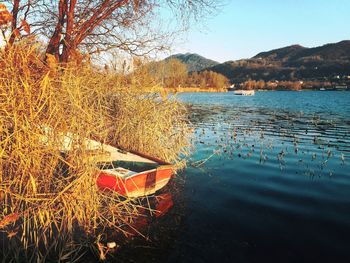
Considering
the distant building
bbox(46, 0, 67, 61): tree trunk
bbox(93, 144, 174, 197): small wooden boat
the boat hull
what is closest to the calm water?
the boat hull

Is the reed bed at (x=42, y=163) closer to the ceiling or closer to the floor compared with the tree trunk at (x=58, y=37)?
closer to the floor

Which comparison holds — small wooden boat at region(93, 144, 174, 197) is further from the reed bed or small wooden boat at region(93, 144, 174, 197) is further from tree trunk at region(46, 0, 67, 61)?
tree trunk at region(46, 0, 67, 61)

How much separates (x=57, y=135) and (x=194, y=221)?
3966 millimetres

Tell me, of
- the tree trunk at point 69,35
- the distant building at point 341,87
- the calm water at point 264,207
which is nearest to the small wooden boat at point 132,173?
the calm water at point 264,207

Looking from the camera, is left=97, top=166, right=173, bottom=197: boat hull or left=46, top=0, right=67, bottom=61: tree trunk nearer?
left=97, top=166, right=173, bottom=197: boat hull

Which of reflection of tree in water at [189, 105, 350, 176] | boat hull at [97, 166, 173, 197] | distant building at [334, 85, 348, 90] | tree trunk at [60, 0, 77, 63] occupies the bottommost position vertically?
distant building at [334, 85, 348, 90]

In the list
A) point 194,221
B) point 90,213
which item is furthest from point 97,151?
point 194,221

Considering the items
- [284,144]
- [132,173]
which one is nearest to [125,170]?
[132,173]

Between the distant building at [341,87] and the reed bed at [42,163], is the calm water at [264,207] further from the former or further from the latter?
the distant building at [341,87]

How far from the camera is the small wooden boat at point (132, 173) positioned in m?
7.47

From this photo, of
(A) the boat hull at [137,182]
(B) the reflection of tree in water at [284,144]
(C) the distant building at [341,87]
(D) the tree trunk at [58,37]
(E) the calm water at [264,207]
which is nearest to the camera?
(E) the calm water at [264,207]

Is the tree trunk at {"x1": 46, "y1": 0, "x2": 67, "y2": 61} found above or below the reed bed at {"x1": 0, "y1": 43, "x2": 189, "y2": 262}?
above

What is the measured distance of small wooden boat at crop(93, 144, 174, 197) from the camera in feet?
24.5

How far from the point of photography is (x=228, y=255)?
588 centimetres
